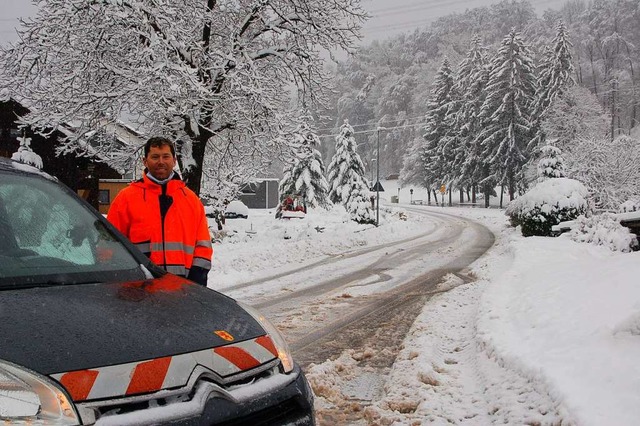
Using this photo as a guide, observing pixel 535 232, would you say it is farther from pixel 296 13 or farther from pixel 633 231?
pixel 296 13

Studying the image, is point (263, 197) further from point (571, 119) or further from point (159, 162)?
point (159, 162)

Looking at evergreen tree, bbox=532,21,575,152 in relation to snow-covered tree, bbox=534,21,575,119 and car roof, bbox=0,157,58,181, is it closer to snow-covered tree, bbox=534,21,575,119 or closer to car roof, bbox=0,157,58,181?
snow-covered tree, bbox=534,21,575,119

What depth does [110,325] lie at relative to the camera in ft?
6.28

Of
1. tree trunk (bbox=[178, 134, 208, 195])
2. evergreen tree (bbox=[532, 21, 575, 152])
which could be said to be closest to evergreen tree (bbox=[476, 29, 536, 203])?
evergreen tree (bbox=[532, 21, 575, 152])

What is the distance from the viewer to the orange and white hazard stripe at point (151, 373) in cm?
159

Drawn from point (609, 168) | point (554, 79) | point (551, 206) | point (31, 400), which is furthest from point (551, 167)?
point (31, 400)

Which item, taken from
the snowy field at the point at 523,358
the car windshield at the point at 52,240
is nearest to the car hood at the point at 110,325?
the car windshield at the point at 52,240

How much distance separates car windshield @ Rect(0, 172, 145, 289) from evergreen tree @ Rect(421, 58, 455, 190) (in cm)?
5887

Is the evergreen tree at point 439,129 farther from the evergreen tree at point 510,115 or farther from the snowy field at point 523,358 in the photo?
the snowy field at point 523,358

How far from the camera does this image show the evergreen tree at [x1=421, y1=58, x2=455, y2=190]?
60.2m

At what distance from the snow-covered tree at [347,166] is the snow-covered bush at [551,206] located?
21.1m

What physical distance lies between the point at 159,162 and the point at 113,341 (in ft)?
7.42

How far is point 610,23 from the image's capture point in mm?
84688

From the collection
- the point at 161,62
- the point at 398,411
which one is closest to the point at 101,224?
the point at 398,411
